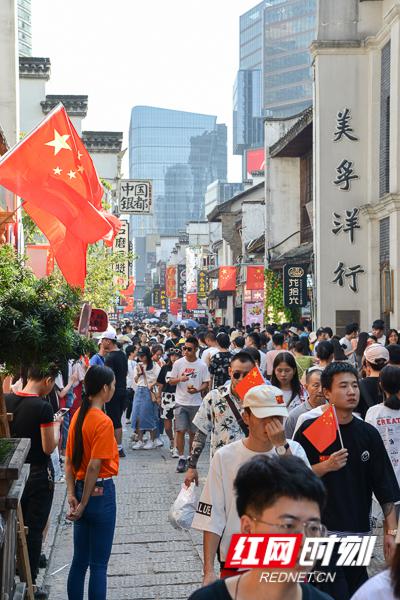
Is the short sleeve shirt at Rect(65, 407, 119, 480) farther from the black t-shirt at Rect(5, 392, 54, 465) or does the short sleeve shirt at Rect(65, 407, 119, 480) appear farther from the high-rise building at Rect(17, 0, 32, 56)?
the high-rise building at Rect(17, 0, 32, 56)

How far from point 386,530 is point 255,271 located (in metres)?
31.3

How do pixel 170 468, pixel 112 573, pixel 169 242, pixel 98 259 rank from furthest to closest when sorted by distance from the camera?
1. pixel 169 242
2. pixel 98 259
3. pixel 170 468
4. pixel 112 573

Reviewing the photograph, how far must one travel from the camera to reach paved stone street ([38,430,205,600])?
8.02m

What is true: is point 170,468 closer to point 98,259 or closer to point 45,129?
point 45,129

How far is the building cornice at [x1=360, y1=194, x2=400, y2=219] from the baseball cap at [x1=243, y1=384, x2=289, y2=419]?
19.2 m

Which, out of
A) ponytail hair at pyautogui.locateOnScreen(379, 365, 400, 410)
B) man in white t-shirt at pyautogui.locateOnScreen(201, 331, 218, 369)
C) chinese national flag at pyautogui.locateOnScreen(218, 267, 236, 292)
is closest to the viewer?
ponytail hair at pyautogui.locateOnScreen(379, 365, 400, 410)

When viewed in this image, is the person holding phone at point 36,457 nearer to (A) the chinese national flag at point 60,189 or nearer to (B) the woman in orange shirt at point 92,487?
(B) the woman in orange shirt at point 92,487

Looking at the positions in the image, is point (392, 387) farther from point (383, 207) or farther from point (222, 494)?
point (383, 207)

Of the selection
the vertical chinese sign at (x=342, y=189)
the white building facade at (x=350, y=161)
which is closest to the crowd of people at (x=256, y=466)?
the white building facade at (x=350, y=161)

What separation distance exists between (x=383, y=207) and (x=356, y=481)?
19684mm

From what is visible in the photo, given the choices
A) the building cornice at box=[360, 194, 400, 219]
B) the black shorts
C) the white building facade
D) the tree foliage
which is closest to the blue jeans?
the tree foliage

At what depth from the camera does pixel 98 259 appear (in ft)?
103

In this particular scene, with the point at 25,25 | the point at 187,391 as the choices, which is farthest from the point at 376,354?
the point at 25,25

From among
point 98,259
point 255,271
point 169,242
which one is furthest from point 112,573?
point 169,242
